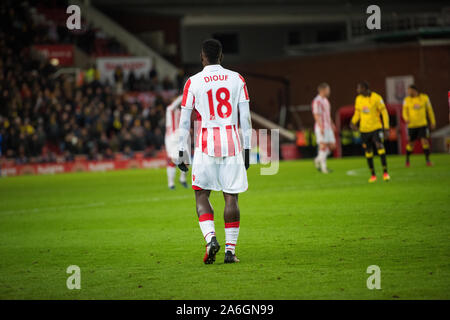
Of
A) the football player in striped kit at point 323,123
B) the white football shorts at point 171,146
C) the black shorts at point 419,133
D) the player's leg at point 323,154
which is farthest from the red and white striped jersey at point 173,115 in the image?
the black shorts at point 419,133

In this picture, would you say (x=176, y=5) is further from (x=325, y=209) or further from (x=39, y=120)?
(x=325, y=209)

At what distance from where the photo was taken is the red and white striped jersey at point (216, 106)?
7.55 metres

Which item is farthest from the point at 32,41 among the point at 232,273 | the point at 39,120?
the point at 232,273

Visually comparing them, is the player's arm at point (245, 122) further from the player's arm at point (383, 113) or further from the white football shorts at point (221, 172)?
the player's arm at point (383, 113)

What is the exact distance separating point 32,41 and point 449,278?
32.5m

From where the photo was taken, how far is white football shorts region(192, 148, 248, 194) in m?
7.58

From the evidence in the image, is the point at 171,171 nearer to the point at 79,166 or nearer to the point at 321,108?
the point at 321,108

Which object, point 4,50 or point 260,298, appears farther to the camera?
point 4,50

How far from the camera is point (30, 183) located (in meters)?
23.9

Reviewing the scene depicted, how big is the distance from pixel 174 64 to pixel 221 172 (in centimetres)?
3769

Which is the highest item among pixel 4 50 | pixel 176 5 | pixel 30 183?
pixel 176 5

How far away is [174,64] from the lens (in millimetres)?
44688

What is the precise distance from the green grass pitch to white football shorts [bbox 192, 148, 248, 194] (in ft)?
2.73
